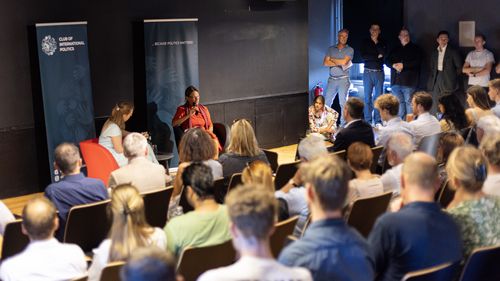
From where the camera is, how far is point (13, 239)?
15.3 ft

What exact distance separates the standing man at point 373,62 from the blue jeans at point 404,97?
31cm

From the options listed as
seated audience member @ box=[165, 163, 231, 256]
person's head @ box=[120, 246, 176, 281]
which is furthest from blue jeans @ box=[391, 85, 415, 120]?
person's head @ box=[120, 246, 176, 281]

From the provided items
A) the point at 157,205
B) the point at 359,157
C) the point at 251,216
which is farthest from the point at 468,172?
the point at 157,205

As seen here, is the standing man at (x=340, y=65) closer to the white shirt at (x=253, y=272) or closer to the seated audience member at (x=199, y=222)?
the seated audience member at (x=199, y=222)

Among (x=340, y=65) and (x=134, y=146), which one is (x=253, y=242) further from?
(x=340, y=65)

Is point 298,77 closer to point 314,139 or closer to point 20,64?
point 20,64

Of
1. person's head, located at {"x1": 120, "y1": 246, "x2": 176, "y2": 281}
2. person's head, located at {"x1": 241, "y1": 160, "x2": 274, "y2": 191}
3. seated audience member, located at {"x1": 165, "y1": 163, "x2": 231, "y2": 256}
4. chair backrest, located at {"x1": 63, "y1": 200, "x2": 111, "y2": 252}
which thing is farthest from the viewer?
chair backrest, located at {"x1": 63, "y1": 200, "x2": 111, "y2": 252}

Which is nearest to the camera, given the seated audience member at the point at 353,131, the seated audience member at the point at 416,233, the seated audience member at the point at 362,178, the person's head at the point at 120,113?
the seated audience member at the point at 416,233

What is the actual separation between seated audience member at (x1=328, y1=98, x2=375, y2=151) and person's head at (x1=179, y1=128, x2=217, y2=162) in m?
1.70

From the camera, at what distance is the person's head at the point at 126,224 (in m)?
3.75

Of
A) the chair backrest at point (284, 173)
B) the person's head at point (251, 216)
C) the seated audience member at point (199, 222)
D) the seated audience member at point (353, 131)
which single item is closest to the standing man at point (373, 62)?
the seated audience member at point (353, 131)

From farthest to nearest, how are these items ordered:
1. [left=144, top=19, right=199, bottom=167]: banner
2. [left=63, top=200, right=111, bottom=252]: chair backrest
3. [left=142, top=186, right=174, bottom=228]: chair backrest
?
[left=144, top=19, right=199, bottom=167]: banner < [left=142, top=186, right=174, bottom=228]: chair backrest < [left=63, top=200, right=111, bottom=252]: chair backrest

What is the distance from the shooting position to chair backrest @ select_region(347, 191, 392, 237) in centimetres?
466

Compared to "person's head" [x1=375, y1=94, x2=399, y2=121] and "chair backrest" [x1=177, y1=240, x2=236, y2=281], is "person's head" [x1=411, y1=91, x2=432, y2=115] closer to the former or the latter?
"person's head" [x1=375, y1=94, x2=399, y2=121]
